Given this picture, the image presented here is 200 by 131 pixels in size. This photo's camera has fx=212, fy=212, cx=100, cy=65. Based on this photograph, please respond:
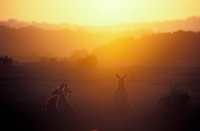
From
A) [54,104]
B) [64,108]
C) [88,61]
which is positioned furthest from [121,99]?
[88,61]

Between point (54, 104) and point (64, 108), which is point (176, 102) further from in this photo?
point (54, 104)

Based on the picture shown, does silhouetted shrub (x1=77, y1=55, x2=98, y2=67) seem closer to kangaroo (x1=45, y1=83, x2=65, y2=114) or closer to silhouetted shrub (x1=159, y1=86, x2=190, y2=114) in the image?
silhouetted shrub (x1=159, y1=86, x2=190, y2=114)

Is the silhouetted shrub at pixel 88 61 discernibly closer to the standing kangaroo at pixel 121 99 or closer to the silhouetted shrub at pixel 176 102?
the silhouetted shrub at pixel 176 102

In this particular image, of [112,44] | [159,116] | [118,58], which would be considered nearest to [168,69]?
[118,58]

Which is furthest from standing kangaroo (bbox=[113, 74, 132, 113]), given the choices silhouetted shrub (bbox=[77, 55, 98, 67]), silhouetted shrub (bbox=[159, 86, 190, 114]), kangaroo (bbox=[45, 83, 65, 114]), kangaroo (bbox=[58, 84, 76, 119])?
silhouetted shrub (bbox=[77, 55, 98, 67])

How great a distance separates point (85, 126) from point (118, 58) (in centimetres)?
4892

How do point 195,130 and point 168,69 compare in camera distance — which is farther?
point 168,69

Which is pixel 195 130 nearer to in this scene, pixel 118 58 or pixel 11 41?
pixel 118 58

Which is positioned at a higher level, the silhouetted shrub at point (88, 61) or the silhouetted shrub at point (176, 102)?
the silhouetted shrub at point (88, 61)

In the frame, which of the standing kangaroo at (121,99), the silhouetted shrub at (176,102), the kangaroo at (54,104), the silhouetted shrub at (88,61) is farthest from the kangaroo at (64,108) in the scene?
the silhouetted shrub at (88,61)

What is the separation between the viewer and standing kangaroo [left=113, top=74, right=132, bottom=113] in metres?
9.34

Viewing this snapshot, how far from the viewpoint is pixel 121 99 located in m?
9.43

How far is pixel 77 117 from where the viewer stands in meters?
8.55

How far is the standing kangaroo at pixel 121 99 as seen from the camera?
934cm
